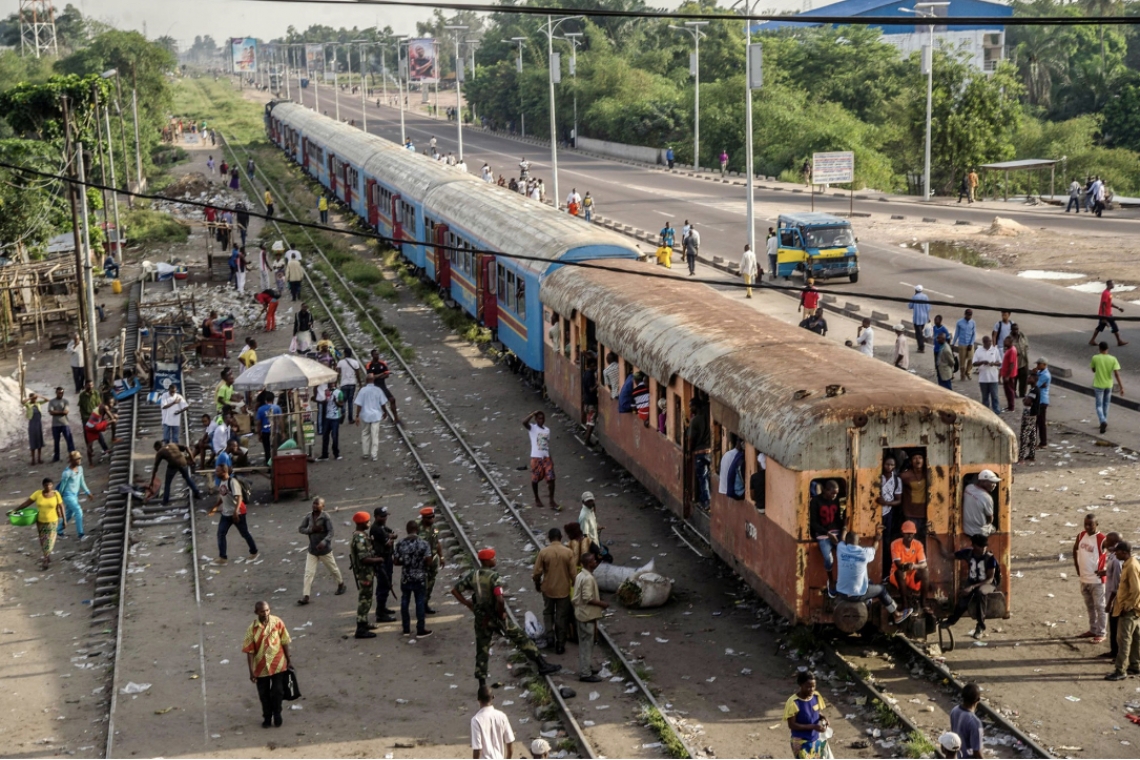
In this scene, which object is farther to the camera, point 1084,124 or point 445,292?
point 1084,124

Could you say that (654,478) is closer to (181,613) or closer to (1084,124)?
(181,613)

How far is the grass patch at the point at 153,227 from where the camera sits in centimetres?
5038

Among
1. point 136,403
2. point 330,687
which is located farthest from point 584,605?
point 136,403

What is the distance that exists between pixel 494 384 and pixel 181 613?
38.5 ft

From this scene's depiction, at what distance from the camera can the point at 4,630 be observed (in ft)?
54.6

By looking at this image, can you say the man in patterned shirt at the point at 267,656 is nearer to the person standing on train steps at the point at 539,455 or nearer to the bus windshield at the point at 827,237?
the person standing on train steps at the point at 539,455

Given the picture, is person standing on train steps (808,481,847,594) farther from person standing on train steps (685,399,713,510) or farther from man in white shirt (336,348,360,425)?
man in white shirt (336,348,360,425)

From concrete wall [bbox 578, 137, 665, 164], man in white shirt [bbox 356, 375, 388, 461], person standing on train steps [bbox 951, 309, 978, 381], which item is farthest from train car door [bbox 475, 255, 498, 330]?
concrete wall [bbox 578, 137, 665, 164]

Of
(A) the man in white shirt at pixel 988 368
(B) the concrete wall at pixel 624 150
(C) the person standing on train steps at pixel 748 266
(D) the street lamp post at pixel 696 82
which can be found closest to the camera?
(A) the man in white shirt at pixel 988 368

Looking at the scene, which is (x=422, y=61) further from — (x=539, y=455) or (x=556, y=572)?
(x=556, y=572)

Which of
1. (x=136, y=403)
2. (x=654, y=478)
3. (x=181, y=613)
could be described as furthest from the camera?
(x=136, y=403)

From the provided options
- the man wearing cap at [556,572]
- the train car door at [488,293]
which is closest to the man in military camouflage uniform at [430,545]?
the man wearing cap at [556,572]

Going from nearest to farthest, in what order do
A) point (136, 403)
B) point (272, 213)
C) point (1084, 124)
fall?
point (136, 403) < point (272, 213) < point (1084, 124)

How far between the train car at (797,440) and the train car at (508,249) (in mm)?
4938
